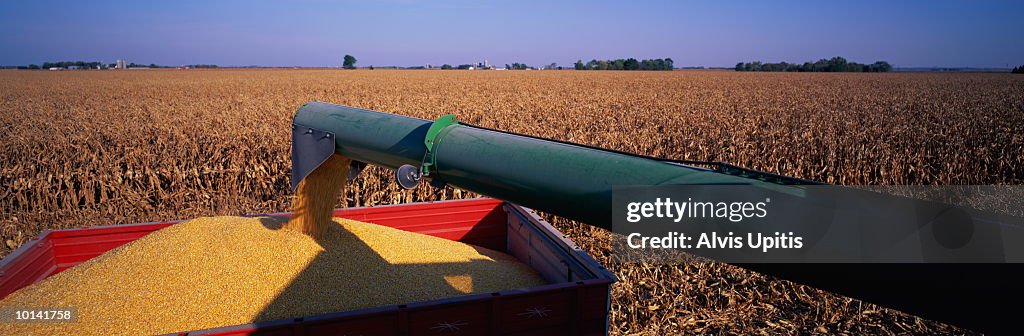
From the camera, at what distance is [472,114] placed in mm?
13430

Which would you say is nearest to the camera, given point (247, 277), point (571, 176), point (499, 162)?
point (571, 176)

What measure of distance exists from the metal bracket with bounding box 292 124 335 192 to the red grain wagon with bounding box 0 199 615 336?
0.86 metres

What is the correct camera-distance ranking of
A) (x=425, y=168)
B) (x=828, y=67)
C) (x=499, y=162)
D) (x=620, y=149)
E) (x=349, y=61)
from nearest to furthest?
1. (x=499, y=162)
2. (x=425, y=168)
3. (x=620, y=149)
4. (x=828, y=67)
5. (x=349, y=61)

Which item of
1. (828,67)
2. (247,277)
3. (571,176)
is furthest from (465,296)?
(828,67)

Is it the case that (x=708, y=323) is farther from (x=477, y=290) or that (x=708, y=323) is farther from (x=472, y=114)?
(x=472, y=114)

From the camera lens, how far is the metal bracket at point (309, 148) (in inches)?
107

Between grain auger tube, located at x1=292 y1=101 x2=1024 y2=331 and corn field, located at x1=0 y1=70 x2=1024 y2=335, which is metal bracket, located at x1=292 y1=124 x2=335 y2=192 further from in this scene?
corn field, located at x1=0 y1=70 x2=1024 y2=335

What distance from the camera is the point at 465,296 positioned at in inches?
95.9

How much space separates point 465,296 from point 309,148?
1.13 m

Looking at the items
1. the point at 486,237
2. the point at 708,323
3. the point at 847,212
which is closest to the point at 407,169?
the point at 847,212

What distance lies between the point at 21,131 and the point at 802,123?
15170 millimetres

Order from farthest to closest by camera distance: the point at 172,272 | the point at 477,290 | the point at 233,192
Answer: the point at 233,192, the point at 477,290, the point at 172,272

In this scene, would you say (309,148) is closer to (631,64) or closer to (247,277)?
(247,277)

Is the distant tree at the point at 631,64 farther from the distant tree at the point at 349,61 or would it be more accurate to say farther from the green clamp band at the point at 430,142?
the green clamp band at the point at 430,142
